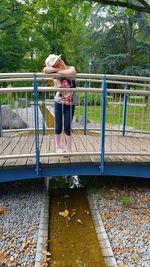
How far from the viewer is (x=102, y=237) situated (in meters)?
3.51

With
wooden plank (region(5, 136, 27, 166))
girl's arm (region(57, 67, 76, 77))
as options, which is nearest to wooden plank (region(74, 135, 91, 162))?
wooden plank (region(5, 136, 27, 166))

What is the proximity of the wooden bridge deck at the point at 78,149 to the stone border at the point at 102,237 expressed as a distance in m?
0.69

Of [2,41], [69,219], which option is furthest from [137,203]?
[2,41]

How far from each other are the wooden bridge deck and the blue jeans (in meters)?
0.44

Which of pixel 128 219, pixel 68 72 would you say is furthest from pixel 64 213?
pixel 68 72

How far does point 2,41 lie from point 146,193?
15.2 m

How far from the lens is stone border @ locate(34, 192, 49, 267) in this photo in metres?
3.10

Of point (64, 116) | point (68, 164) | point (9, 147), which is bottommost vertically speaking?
point (68, 164)

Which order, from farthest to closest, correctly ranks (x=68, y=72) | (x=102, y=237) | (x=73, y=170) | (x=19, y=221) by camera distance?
(x=73, y=170), (x=68, y=72), (x=19, y=221), (x=102, y=237)

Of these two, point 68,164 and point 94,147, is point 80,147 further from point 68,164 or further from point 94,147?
point 68,164

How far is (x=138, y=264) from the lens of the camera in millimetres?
3004

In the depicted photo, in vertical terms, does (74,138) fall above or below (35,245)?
above

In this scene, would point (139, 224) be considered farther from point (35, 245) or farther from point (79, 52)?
point (79, 52)

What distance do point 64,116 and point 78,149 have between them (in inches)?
33.9
